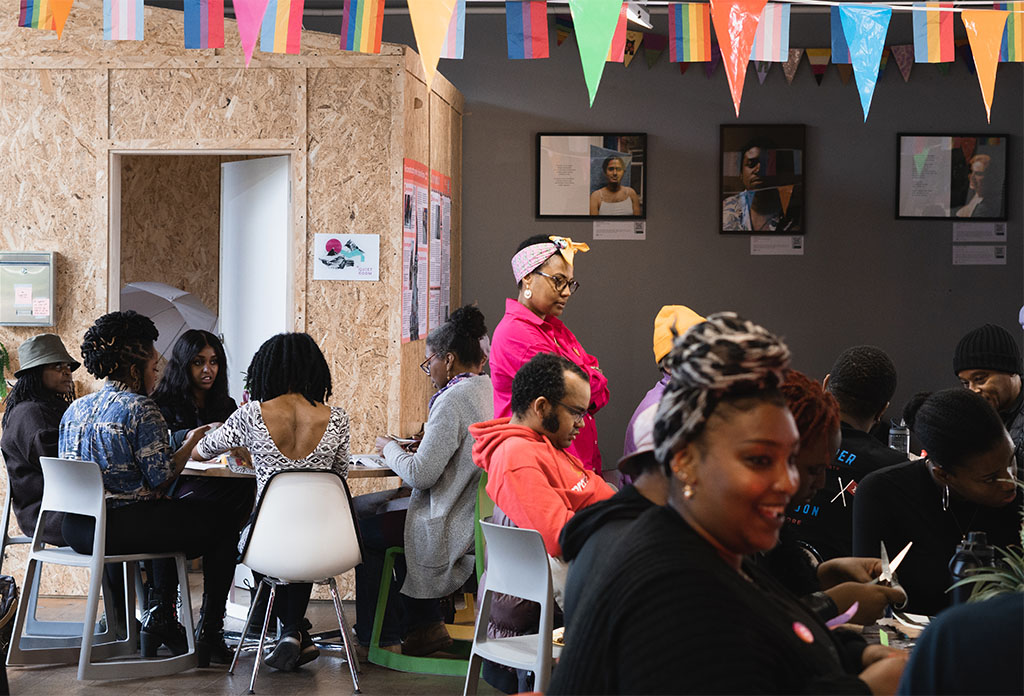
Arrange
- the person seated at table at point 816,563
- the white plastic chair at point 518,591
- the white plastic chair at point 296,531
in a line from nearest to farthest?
the person seated at table at point 816,563 < the white plastic chair at point 518,591 < the white plastic chair at point 296,531

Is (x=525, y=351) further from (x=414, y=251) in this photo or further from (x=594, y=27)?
(x=414, y=251)

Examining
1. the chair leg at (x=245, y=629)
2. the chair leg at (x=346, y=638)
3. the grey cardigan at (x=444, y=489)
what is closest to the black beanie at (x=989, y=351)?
the grey cardigan at (x=444, y=489)

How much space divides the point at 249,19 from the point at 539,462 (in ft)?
7.43

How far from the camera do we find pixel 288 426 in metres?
4.41

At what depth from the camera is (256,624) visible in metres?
5.06

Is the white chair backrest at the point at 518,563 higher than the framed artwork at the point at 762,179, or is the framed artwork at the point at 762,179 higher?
the framed artwork at the point at 762,179

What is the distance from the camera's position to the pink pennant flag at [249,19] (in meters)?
4.43

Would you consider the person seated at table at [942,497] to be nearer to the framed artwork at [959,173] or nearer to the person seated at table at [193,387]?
the person seated at table at [193,387]

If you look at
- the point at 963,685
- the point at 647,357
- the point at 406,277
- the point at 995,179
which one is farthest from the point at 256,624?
the point at 995,179

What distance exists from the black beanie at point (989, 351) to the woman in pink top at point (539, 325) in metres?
1.33

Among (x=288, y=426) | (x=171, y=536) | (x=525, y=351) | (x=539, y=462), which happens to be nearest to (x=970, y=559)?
(x=539, y=462)

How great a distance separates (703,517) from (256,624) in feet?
13.3

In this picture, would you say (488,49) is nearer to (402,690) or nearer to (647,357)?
(647,357)

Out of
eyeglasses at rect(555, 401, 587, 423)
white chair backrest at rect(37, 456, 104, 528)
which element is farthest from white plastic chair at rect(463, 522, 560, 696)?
white chair backrest at rect(37, 456, 104, 528)
